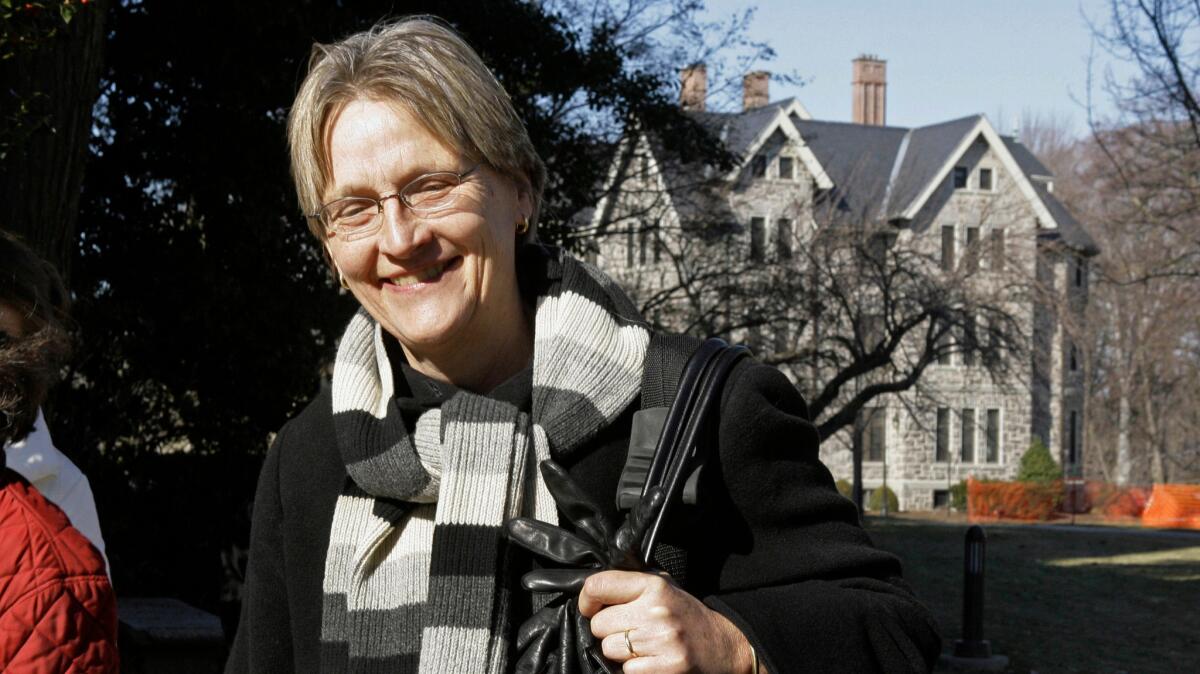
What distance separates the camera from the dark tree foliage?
11938 millimetres

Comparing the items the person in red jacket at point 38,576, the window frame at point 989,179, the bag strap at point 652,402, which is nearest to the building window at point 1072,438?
the window frame at point 989,179

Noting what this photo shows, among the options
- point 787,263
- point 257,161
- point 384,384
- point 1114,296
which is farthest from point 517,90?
point 1114,296

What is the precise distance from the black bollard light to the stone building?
6.79 meters

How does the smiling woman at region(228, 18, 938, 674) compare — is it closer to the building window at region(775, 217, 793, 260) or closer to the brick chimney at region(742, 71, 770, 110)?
the brick chimney at region(742, 71, 770, 110)

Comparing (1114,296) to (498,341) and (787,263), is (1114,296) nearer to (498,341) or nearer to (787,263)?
(787,263)

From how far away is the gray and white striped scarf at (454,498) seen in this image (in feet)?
7.04

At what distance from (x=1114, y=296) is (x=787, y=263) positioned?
32.4 m

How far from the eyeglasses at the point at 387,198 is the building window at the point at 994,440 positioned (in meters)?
54.2

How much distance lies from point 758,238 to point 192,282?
40.6 feet

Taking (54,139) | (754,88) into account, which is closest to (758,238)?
(754,88)

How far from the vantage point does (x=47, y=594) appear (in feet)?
8.63

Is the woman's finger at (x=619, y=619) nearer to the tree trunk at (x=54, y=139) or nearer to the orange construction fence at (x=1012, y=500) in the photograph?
the tree trunk at (x=54, y=139)

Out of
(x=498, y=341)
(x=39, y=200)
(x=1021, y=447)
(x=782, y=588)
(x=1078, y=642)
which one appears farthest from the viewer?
(x=1021, y=447)

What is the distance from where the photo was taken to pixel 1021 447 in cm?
5497
